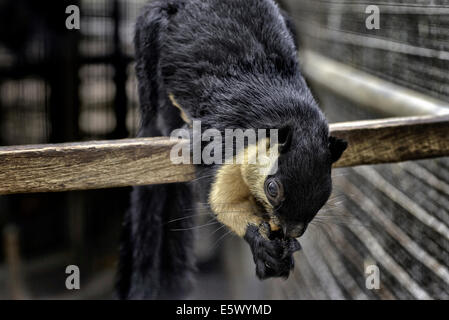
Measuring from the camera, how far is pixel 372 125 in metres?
1.17

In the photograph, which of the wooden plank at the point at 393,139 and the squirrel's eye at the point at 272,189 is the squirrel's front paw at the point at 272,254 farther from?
the wooden plank at the point at 393,139

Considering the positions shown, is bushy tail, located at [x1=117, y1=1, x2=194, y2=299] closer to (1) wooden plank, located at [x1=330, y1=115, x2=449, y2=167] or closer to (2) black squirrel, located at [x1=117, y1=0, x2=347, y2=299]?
(2) black squirrel, located at [x1=117, y1=0, x2=347, y2=299]

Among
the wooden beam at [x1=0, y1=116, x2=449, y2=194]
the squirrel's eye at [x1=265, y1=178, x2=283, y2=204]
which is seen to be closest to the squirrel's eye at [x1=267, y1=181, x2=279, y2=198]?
the squirrel's eye at [x1=265, y1=178, x2=283, y2=204]

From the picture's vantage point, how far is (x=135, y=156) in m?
1.05

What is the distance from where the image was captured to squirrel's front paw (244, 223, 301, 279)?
1026 millimetres

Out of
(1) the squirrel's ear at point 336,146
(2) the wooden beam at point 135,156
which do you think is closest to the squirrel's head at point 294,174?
(1) the squirrel's ear at point 336,146

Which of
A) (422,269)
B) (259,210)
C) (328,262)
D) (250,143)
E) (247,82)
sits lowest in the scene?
(328,262)

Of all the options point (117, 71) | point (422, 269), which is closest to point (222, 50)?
point (422, 269)

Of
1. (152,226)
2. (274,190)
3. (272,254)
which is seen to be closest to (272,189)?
(274,190)

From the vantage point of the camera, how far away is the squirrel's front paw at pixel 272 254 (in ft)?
3.37

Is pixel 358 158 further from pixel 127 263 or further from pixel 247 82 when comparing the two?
pixel 127 263

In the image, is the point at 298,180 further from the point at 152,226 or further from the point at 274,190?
the point at 152,226

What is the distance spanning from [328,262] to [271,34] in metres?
1.22

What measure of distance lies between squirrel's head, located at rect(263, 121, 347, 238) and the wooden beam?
191 mm
